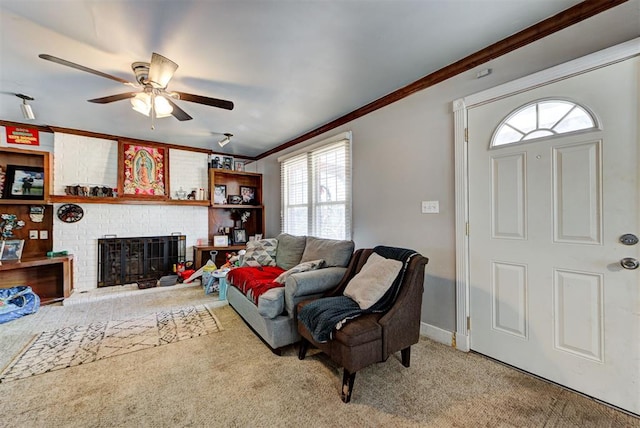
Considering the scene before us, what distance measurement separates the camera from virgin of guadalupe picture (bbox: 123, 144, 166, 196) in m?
4.41

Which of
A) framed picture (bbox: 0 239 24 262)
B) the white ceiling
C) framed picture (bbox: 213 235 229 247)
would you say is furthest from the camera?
framed picture (bbox: 213 235 229 247)

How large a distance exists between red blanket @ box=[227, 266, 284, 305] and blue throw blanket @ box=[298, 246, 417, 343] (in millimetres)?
642

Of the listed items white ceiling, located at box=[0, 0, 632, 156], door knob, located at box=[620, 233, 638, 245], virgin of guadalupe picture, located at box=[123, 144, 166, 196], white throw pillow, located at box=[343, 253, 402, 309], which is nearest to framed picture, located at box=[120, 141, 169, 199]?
virgin of guadalupe picture, located at box=[123, 144, 166, 196]

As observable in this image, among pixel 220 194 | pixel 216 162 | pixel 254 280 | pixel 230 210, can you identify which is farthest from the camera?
pixel 230 210

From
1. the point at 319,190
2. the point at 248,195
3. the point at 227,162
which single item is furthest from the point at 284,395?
the point at 227,162

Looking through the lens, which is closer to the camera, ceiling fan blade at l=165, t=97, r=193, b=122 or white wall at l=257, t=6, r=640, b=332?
white wall at l=257, t=6, r=640, b=332

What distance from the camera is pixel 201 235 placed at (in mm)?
5180

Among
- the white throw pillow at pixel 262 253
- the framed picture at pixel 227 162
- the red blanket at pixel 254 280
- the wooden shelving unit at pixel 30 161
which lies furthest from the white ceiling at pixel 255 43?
the framed picture at pixel 227 162

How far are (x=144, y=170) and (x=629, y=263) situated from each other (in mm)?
5756

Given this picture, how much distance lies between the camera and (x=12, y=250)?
349cm

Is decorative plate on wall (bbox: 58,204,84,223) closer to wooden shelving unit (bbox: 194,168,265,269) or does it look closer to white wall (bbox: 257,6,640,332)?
wooden shelving unit (bbox: 194,168,265,269)

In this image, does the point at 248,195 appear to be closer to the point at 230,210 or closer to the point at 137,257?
the point at 230,210

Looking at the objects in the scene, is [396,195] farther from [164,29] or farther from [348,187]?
[164,29]

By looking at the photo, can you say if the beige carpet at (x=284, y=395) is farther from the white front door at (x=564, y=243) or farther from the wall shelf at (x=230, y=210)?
the wall shelf at (x=230, y=210)
